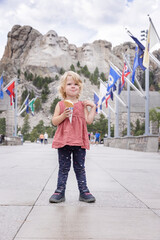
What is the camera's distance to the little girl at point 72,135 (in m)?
3.36

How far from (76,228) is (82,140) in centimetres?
132

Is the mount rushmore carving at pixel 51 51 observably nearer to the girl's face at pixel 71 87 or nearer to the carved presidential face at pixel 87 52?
the carved presidential face at pixel 87 52

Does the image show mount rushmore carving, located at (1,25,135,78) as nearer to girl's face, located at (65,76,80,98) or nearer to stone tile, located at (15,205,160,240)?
girl's face, located at (65,76,80,98)

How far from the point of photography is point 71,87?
138 inches

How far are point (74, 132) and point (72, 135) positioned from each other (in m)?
0.04

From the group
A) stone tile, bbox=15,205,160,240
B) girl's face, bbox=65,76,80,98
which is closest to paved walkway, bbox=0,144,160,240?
stone tile, bbox=15,205,160,240

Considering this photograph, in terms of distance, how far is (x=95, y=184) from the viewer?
4.63m

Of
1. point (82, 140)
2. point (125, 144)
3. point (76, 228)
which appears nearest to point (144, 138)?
point (125, 144)

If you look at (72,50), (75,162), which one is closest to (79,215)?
(75,162)

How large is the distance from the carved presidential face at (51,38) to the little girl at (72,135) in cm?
14041

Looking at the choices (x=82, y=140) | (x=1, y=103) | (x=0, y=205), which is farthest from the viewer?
(x=1, y=103)

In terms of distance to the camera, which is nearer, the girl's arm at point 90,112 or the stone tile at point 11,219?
the stone tile at point 11,219

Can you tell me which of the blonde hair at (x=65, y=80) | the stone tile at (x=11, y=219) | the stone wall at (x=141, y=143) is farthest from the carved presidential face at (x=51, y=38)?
the stone tile at (x=11, y=219)

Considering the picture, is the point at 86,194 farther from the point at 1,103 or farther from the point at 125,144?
the point at 1,103
